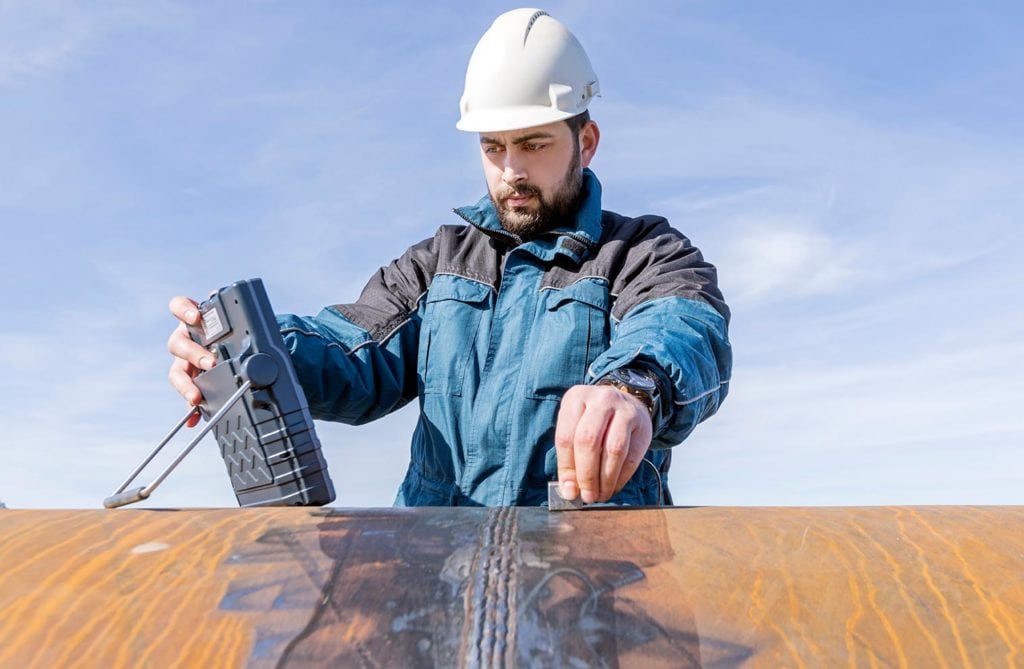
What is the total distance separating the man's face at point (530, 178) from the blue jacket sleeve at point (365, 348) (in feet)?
1.31

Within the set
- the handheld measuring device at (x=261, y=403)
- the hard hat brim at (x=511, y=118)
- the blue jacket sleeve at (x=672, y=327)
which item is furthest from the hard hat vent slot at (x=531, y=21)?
the handheld measuring device at (x=261, y=403)

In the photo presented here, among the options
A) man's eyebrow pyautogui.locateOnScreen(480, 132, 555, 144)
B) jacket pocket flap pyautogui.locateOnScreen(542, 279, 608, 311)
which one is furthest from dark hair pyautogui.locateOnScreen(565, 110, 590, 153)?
jacket pocket flap pyautogui.locateOnScreen(542, 279, 608, 311)

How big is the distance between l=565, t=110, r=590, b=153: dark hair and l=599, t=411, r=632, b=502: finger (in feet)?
5.98

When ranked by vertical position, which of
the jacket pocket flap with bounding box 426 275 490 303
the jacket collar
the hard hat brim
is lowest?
the jacket pocket flap with bounding box 426 275 490 303

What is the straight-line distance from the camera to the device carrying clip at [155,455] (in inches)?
81.5

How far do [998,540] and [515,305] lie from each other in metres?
1.80

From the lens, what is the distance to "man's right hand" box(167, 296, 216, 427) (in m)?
2.65

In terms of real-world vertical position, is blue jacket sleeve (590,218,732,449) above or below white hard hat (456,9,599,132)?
below

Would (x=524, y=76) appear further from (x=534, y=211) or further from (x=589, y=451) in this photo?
(x=589, y=451)

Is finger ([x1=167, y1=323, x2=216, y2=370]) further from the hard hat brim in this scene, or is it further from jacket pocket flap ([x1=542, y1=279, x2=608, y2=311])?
the hard hat brim

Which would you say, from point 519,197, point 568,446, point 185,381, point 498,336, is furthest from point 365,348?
point 568,446

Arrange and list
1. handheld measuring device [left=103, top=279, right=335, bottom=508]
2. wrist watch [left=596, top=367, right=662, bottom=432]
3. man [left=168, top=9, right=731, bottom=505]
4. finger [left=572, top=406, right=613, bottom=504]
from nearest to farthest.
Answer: finger [left=572, top=406, right=613, bottom=504]
wrist watch [left=596, top=367, right=662, bottom=432]
handheld measuring device [left=103, top=279, right=335, bottom=508]
man [left=168, top=9, right=731, bottom=505]

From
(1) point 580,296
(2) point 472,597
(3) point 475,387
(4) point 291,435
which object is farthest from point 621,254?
(2) point 472,597

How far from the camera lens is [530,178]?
3359 mm
